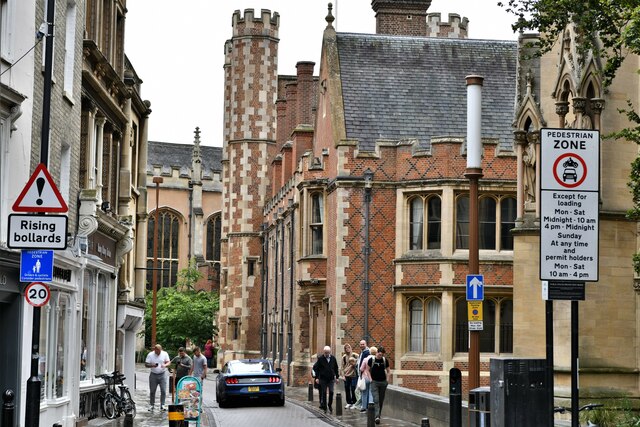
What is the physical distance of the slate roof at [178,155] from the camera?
9988 centimetres

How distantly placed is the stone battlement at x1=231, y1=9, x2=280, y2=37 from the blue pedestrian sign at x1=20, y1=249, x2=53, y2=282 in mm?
55546

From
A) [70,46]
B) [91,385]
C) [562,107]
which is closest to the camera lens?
[70,46]

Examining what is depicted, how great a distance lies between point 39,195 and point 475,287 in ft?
28.3

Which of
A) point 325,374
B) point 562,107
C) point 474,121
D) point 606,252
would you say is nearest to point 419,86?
point 325,374

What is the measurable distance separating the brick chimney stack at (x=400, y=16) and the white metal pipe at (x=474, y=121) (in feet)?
103

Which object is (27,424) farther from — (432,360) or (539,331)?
(432,360)

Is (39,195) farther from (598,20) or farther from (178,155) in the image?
(178,155)

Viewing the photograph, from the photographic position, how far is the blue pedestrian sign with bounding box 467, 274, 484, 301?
20.6 m

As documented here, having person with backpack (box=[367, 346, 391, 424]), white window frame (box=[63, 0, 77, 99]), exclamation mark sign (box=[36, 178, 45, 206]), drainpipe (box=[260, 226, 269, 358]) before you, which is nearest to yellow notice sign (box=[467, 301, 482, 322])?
person with backpack (box=[367, 346, 391, 424])

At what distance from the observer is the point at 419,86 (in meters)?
43.3

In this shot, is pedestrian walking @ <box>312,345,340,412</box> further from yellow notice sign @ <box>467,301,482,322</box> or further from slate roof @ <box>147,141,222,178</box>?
slate roof @ <box>147,141,222,178</box>

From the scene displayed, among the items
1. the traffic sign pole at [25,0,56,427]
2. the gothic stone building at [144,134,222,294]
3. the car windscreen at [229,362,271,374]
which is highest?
the gothic stone building at [144,134,222,294]

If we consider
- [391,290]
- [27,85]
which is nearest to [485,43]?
[391,290]

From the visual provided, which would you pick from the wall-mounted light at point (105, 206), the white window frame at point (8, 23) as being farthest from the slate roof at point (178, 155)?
the white window frame at point (8, 23)
